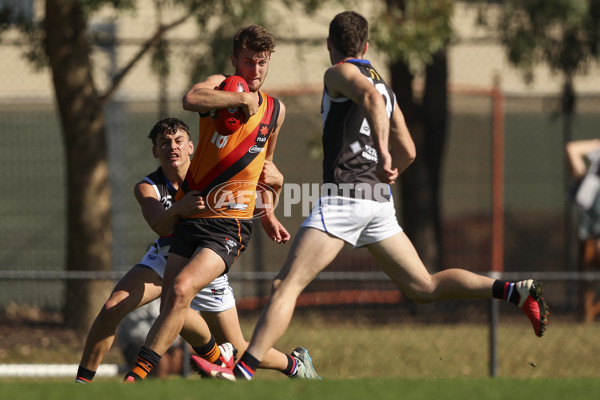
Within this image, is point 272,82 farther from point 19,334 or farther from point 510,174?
point 19,334

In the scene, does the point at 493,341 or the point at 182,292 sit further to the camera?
the point at 493,341

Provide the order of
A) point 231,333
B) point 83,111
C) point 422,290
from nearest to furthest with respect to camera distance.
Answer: point 422,290 < point 231,333 < point 83,111

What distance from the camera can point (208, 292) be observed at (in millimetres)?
7066

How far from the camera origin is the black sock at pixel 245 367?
19.6ft

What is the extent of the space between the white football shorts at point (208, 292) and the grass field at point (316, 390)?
4.07 ft

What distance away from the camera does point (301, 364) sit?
24.3 feet

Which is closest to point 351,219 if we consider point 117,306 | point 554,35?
point 117,306

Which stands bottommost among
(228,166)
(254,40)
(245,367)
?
(245,367)

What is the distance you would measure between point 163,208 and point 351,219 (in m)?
1.39

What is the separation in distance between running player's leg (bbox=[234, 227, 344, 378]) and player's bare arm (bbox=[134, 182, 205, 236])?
0.76 m

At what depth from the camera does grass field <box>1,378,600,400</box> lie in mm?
5254

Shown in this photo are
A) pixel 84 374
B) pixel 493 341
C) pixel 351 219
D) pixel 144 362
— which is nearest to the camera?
pixel 351 219

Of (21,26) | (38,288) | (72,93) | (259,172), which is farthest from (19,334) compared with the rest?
(259,172)

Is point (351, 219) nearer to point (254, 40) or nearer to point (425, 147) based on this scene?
point (254, 40)
